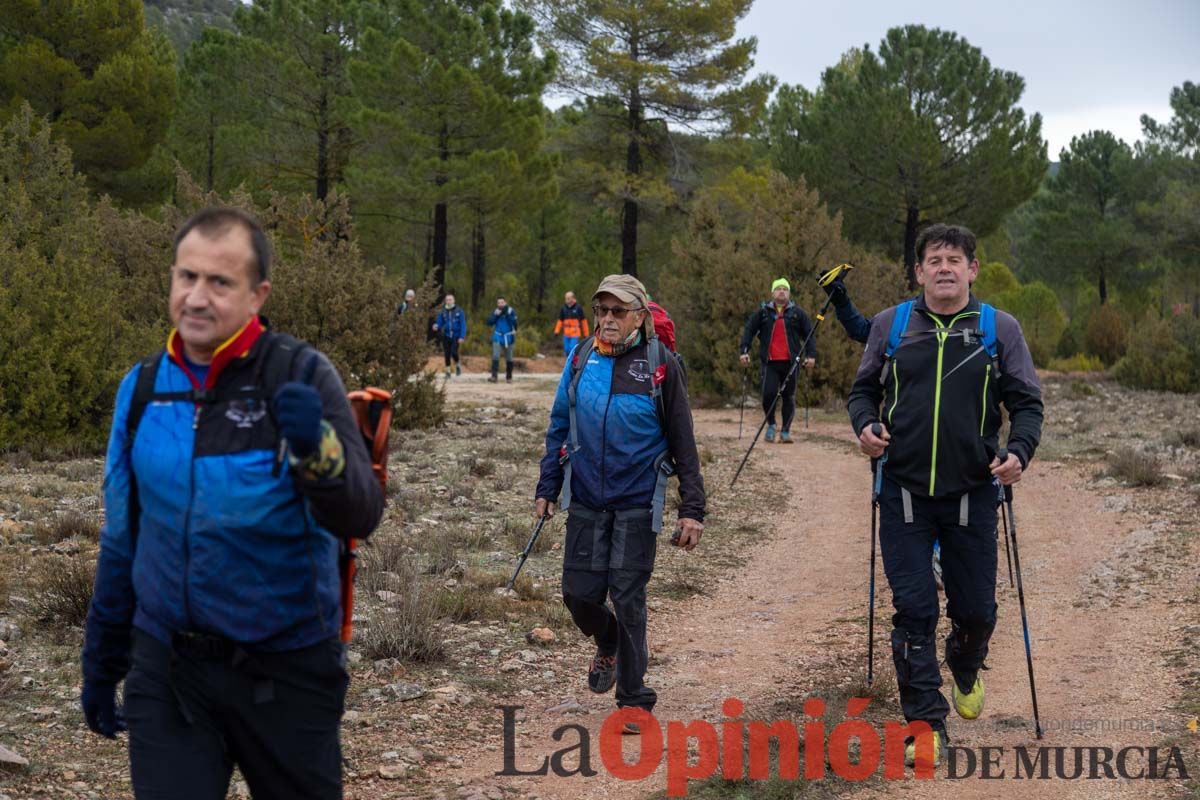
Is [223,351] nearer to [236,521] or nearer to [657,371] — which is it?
[236,521]

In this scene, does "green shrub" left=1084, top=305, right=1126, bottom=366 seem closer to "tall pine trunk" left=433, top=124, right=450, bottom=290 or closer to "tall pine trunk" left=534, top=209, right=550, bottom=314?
"tall pine trunk" left=534, top=209, right=550, bottom=314

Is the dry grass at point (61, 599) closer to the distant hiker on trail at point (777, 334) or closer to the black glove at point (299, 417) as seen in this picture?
the black glove at point (299, 417)

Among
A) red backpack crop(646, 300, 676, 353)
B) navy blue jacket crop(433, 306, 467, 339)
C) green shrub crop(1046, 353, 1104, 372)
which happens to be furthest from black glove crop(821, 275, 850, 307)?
green shrub crop(1046, 353, 1104, 372)

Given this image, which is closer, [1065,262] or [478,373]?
[478,373]

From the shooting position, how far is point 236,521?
2.79 meters

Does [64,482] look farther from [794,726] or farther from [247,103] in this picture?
[247,103]

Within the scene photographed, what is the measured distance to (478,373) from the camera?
32625 mm

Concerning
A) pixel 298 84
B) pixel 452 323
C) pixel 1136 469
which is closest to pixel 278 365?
pixel 1136 469

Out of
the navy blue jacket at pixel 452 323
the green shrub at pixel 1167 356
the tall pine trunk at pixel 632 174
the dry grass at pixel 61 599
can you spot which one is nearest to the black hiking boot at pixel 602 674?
the dry grass at pixel 61 599

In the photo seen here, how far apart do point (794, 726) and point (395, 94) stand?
3042 cm

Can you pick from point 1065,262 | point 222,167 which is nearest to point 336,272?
point 222,167

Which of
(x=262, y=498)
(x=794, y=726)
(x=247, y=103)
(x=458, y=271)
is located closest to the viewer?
(x=262, y=498)

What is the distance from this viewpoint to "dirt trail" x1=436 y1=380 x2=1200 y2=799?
5.67 m

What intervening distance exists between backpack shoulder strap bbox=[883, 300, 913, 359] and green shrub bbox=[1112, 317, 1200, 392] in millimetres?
26132
